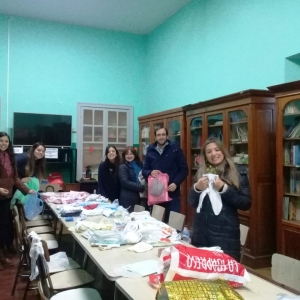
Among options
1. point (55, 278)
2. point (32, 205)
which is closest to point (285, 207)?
point (55, 278)

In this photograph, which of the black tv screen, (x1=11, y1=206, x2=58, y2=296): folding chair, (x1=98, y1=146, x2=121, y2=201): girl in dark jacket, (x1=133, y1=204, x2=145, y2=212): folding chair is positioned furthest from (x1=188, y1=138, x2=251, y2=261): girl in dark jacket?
the black tv screen

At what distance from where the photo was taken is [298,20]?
11.6 ft

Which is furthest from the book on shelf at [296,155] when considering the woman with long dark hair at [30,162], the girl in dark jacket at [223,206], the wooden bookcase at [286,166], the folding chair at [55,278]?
the woman with long dark hair at [30,162]

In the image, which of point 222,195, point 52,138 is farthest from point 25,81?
point 222,195

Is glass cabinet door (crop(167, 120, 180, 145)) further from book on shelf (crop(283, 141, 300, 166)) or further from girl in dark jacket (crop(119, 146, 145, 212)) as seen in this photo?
book on shelf (crop(283, 141, 300, 166))

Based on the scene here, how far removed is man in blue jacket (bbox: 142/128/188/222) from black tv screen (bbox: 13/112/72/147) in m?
2.93

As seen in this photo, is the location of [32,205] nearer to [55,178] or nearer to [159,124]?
[55,178]

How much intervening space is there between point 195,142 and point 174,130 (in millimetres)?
619

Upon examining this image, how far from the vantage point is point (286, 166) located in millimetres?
3359

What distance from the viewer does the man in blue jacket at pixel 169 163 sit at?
12.1ft

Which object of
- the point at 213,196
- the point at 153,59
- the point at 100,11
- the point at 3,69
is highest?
the point at 100,11

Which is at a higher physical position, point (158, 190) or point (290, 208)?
point (158, 190)

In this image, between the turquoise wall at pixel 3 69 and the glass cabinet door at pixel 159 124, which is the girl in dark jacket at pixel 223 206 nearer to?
the glass cabinet door at pixel 159 124

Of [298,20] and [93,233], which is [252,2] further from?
[93,233]
